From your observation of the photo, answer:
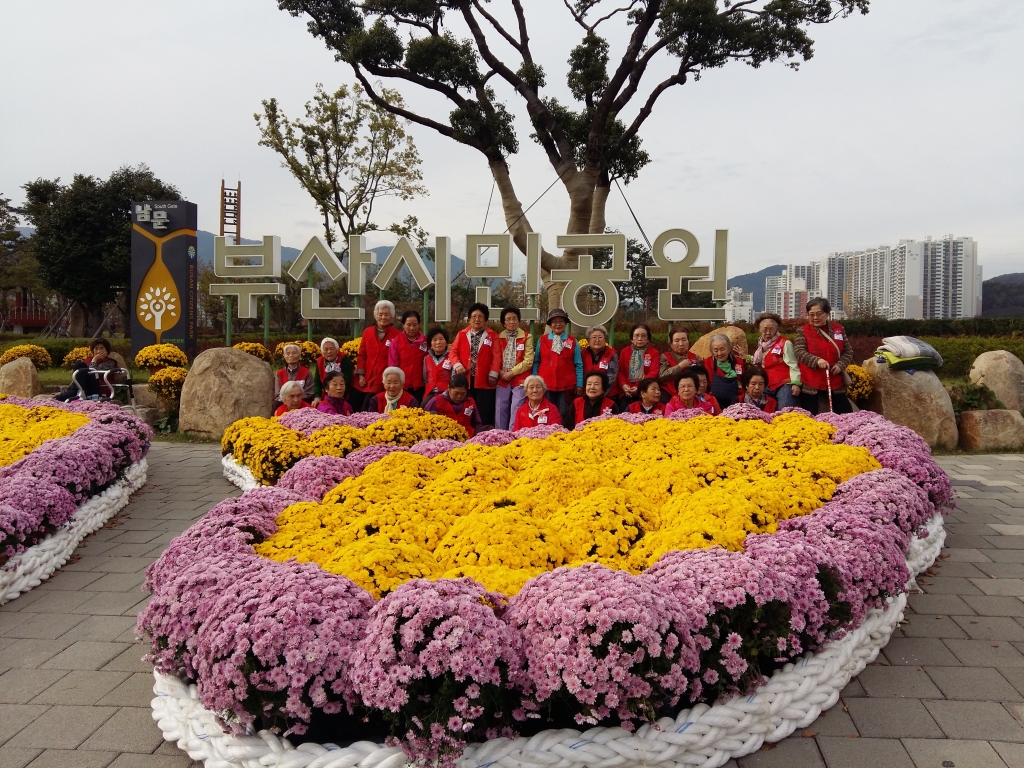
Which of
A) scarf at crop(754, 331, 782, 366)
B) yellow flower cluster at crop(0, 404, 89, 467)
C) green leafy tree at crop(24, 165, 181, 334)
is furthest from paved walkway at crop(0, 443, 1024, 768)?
green leafy tree at crop(24, 165, 181, 334)

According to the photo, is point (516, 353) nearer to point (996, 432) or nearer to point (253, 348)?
point (996, 432)

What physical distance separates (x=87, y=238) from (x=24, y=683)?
76.2ft

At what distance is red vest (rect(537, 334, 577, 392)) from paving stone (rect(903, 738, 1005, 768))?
13.6 ft

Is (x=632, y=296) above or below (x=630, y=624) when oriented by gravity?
above

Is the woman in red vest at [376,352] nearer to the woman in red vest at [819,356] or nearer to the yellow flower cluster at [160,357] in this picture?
the woman in red vest at [819,356]

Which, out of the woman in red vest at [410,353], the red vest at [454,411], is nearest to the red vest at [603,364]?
the red vest at [454,411]

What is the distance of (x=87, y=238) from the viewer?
73.9 feet

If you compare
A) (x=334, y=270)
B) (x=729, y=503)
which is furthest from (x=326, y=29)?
(x=729, y=503)

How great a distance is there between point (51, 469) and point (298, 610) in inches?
127

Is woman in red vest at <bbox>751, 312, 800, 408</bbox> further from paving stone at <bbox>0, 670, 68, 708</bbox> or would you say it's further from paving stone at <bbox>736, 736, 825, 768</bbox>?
paving stone at <bbox>0, 670, 68, 708</bbox>

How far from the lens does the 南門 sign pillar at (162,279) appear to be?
38.0 ft

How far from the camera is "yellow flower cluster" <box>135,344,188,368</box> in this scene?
1058 cm

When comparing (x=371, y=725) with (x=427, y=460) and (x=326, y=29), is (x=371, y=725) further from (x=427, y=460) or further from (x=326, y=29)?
(x=326, y=29)

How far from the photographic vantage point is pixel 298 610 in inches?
85.9
